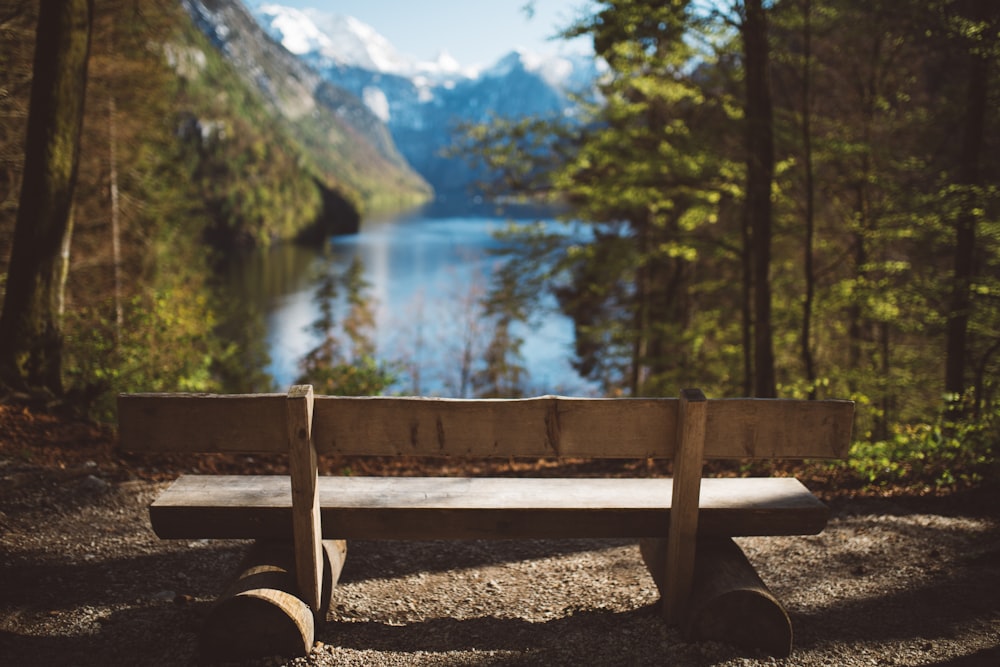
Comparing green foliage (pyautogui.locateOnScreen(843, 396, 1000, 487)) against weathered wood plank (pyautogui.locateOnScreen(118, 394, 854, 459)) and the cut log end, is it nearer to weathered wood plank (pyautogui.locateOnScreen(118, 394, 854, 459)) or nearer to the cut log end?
weathered wood plank (pyautogui.locateOnScreen(118, 394, 854, 459))

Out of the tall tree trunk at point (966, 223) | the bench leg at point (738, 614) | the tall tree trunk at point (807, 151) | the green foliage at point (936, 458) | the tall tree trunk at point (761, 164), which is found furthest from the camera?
the tall tree trunk at point (807, 151)

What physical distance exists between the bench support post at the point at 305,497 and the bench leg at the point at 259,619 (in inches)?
2.9

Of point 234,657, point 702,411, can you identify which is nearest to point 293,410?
point 234,657

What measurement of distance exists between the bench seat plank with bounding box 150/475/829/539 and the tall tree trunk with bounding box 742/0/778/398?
4818 mm

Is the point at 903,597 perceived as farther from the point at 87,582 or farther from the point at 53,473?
the point at 53,473

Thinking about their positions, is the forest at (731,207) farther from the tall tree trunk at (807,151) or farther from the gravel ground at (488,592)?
the gravel ground at (488,592)

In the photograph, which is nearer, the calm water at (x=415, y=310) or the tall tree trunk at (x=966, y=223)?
the tall tree trunk at (x=966, y=223)

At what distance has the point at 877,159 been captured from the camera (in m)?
9.74

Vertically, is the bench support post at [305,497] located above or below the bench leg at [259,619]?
above

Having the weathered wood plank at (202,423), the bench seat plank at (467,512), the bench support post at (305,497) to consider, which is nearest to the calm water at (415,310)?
the bench seat plank at (467,512)

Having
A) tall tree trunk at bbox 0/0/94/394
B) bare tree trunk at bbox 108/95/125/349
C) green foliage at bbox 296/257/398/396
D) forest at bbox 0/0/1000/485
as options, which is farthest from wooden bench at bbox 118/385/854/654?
bare tree trunk at bbox 108/95/125/349

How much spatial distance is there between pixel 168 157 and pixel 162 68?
3.32 m

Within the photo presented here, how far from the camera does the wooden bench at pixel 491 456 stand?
254cm

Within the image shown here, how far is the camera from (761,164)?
24.1 feet
